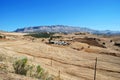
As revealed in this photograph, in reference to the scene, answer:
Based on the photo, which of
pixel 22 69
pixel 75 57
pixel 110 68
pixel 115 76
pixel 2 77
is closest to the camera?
pixel 2 77

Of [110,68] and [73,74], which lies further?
[110,68]

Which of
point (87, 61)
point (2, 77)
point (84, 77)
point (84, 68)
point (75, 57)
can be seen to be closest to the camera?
point (2, 77)

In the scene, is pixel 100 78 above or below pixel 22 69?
below

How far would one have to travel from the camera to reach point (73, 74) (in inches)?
1347

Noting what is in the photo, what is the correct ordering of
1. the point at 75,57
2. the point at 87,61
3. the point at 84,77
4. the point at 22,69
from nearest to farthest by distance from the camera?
the point at 22,69 < the point at 84,77 < the point at 87,61 < the point at 75,57

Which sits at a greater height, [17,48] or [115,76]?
[17,48]

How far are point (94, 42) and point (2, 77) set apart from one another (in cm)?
6956

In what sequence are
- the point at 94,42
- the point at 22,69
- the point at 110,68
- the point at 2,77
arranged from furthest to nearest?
the point at 94,42 → the point at 110,68 → the point at 22,69 → the point at 2,77

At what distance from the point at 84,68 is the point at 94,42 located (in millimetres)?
40730

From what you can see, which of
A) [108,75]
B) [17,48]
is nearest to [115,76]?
[108,75]

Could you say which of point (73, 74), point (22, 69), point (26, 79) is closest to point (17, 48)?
point (73, 74)

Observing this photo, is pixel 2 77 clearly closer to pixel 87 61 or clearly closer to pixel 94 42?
pixel 87 61

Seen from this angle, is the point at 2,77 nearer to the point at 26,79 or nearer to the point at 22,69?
the point at 26,79

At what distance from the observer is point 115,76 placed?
36.2 m
